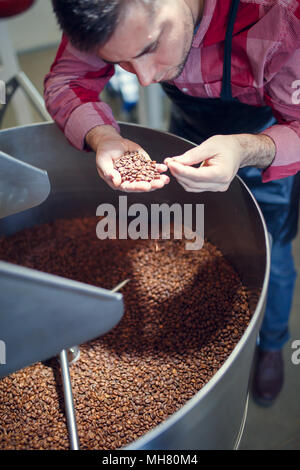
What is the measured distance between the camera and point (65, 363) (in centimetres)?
77

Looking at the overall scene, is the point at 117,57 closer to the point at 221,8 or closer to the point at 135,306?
the point at 221,8

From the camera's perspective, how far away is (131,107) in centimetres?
232

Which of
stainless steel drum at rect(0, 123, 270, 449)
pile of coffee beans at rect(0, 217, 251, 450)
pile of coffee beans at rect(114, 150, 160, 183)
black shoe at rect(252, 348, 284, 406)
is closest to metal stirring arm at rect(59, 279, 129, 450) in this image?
pile of coffee beans at rect(0, 217, 251, 450)

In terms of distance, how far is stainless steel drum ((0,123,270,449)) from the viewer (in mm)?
550

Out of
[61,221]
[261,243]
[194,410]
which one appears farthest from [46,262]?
[194,410]

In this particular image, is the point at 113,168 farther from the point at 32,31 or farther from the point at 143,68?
the point at 32,31

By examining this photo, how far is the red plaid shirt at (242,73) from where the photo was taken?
2.47 feet

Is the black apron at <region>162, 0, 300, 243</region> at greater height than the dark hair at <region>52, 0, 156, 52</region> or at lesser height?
lesser

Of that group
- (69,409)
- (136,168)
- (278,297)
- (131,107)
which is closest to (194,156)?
(136,168)

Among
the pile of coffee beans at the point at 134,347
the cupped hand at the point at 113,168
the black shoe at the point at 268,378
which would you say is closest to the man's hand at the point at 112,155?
the cupped hand at the point at 113,168

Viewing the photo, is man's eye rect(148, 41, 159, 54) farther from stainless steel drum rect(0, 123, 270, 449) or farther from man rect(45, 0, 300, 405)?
stainless steel drum rect(0, 123, 270, 449)

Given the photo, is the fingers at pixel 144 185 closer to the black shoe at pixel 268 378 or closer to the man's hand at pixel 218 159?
the man's hand at pixel 218 159

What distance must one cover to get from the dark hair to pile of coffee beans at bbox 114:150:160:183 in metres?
0.25

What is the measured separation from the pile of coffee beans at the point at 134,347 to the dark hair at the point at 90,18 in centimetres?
59
